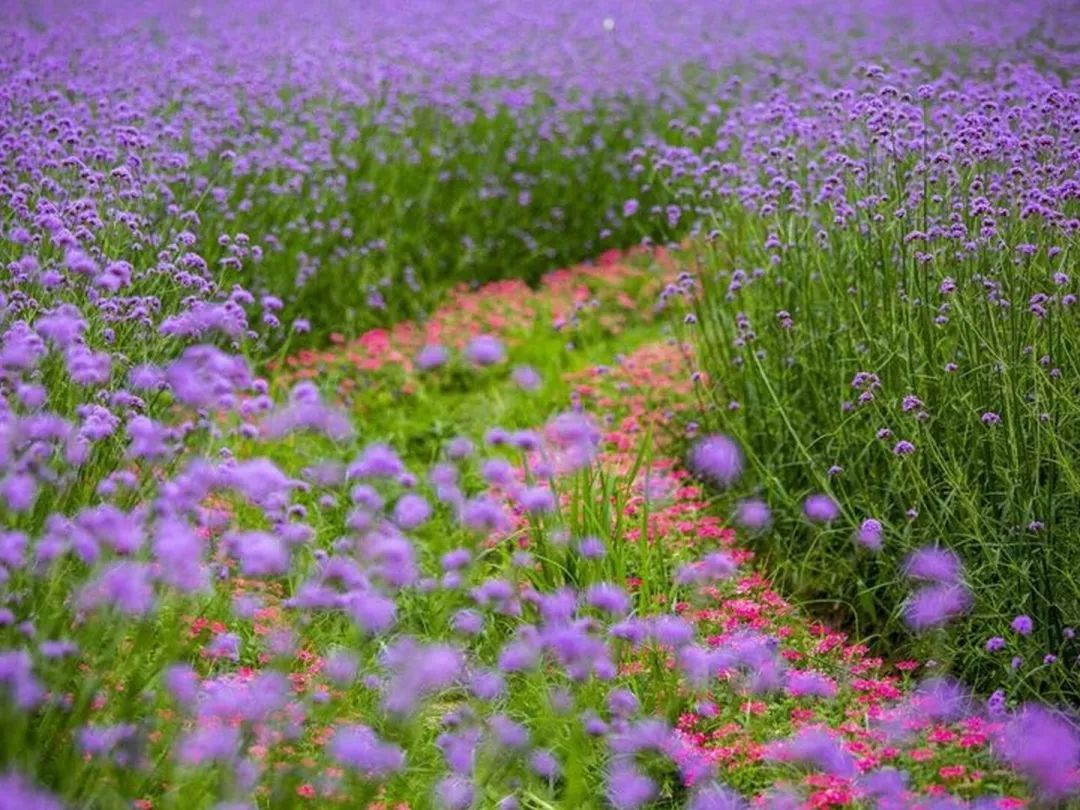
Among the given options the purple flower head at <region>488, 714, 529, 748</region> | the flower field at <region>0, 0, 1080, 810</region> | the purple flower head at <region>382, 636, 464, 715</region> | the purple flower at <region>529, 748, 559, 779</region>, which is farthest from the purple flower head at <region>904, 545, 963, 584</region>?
the purple flower head at <region>382, 636, 464, 715</region>

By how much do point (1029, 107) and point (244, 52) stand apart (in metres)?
4.90

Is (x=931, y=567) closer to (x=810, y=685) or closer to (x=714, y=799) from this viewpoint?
(x=810, y=685)

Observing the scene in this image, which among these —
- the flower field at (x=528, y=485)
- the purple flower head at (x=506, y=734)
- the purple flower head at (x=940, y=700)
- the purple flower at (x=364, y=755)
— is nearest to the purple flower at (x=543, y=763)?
the flower field at (x=528, y=485)

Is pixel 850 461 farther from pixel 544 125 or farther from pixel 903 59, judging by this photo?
pixel 903 59

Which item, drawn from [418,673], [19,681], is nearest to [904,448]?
[418,673]

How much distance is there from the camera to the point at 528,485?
3.21m

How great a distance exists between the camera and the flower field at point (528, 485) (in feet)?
6.56

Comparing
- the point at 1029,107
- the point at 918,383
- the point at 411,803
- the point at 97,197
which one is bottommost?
the point at 411,803

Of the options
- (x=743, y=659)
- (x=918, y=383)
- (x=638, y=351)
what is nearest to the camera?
(x=743, y=659)

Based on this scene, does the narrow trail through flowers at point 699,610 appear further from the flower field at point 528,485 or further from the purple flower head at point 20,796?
the purple flower head at point 20,796

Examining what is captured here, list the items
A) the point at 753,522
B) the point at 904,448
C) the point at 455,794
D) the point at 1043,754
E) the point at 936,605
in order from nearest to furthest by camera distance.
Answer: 1. the point at 1043,754
2. the point at 455,794
3. the point at 936,605
4. the point at 904,448
5. the point at 753,522

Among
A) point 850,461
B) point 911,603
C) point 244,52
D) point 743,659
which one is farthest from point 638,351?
point 244,52

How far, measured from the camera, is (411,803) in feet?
7.93

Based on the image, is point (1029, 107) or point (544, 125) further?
point (544, 125)
